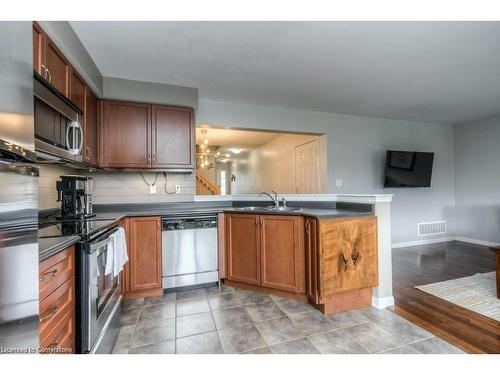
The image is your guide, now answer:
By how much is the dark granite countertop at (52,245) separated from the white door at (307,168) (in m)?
3.80

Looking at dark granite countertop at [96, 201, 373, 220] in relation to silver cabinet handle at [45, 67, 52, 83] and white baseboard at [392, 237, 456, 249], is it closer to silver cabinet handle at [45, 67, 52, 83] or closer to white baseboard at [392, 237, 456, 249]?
silver cabinet handle at [45, 67, 52, 83]

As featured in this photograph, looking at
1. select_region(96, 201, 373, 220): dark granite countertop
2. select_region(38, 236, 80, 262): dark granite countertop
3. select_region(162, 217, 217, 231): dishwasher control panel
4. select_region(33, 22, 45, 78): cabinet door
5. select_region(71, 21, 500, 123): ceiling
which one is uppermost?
select_region(71, 21, 500, 123): ceiling

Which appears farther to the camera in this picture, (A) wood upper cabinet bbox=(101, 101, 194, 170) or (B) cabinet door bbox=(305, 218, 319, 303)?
(A) wood upper cabinet bbox=(101, 101, 194, 170)

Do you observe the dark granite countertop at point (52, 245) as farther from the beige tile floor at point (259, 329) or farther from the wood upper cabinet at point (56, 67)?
the wood upper cabinet at point (56, 67)

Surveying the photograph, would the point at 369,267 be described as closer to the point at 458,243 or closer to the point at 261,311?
the point at 261,311

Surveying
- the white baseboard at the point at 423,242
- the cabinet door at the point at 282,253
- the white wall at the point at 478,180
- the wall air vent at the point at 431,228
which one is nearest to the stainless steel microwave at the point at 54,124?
the cabinet door at the point at 282,253

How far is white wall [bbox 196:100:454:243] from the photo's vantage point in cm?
363

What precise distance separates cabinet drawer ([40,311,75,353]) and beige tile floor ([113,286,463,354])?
57cm

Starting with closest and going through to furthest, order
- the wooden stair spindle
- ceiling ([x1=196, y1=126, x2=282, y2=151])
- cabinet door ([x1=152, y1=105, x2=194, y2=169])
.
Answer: cabinet door ([x1=152, y1=105, x2=194, y2=169]) → ceiling ([x1=196, y1=126, x2=282, y2=151]) → the wooden stair spindle

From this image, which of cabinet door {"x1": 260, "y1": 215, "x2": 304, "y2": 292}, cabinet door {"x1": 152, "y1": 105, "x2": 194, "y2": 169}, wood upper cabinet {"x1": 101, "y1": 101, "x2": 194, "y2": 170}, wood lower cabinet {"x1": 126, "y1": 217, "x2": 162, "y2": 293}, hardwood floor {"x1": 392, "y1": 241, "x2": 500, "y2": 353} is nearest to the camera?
hardwood floor {"x1": 392, "y1": 241, "x2": 500, "y2": 353}

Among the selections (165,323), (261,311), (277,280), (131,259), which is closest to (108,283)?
(165,323)

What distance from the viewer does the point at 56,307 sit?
1.07 m

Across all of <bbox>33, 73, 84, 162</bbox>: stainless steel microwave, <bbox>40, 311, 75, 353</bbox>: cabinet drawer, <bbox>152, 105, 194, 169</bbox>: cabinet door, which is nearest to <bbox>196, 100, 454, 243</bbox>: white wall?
<bbox>152, 105, 194, 169</bbox>: cabinet door

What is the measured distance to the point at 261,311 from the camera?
218cm
